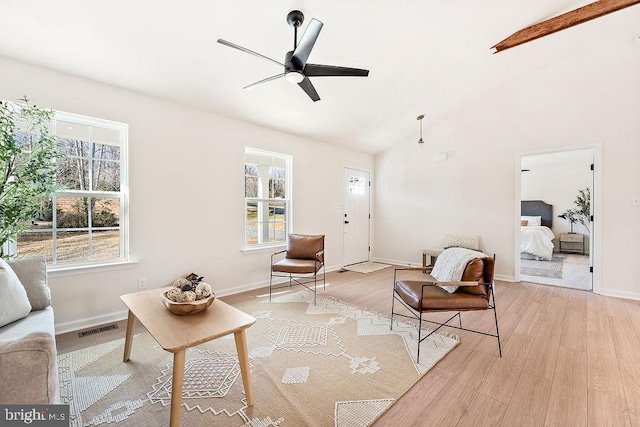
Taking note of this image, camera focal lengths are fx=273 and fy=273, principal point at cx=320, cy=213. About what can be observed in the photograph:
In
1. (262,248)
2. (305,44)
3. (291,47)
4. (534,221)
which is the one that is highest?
(291,47)

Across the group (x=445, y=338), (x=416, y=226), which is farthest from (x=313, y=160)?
(x=445, y=338)

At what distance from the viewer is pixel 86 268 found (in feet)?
8.91

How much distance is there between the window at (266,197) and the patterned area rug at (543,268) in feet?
14.9

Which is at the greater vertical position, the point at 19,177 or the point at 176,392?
the point at 19,177

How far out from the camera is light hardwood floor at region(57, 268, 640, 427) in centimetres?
160

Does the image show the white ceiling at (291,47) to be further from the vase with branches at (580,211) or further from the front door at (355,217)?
the vase with branches at (580,211)

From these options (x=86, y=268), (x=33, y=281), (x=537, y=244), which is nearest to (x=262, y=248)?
(x=86, y=268)

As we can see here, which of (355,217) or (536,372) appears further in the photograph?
(355,217)

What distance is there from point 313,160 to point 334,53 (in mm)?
2206

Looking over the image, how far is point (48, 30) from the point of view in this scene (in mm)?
2154

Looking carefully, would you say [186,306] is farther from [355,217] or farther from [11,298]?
[355,217]

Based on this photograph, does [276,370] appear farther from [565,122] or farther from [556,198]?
[556,198]

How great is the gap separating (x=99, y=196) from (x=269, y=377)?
255cm

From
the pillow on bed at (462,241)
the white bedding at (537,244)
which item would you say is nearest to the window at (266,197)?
the pillow on bed at (462,241)
